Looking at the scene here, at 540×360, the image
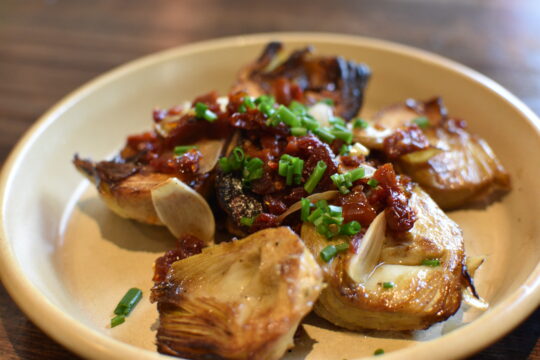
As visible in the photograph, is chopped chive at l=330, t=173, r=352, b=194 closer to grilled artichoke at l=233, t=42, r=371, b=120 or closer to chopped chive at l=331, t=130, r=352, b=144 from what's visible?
chopped chive at l=331, t=130, r=352, b=144

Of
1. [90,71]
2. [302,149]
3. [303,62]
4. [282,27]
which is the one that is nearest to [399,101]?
[303,62]

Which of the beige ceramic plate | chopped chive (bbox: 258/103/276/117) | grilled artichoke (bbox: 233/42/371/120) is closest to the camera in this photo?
the beige ceramic plate

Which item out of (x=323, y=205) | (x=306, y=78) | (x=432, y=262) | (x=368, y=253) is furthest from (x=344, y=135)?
(x=306, y=78)

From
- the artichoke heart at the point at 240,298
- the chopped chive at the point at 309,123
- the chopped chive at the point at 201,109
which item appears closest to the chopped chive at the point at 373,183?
the chopped chive at the point at 309,123

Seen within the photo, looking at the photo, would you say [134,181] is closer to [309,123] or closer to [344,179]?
[309,123]

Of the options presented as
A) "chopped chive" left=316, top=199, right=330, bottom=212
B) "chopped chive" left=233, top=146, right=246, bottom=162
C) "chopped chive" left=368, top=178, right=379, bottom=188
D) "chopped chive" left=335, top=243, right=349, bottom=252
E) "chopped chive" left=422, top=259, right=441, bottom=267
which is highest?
"chopped chive" left=368, top=178, right=379, bottom=188

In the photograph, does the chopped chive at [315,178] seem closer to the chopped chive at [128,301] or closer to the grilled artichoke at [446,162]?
the grilled artichoke at [446,162]

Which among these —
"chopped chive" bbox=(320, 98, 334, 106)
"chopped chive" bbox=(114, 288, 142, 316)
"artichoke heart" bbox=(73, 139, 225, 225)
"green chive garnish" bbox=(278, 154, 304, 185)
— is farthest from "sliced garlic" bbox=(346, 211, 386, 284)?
"chopped chive" bbox=(320, 98, 334, 106)
